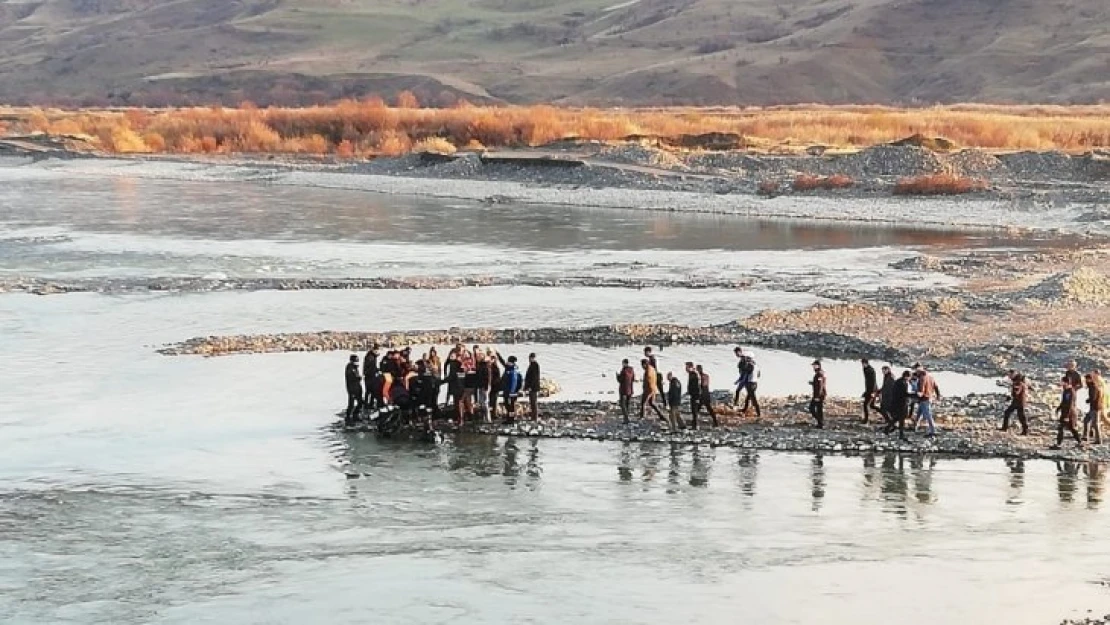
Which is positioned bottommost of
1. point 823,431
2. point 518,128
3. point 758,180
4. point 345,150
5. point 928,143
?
point 823,431

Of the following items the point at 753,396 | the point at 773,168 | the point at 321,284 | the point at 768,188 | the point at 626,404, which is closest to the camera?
the point at 626,404

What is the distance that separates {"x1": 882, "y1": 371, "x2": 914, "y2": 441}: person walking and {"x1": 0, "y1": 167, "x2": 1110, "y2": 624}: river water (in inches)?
36.6

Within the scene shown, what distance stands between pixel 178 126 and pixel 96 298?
75229 mm

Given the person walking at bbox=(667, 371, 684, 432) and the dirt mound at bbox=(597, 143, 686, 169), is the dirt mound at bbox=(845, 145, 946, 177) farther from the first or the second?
the person walking at bbox=(667, 371, 684, 432)

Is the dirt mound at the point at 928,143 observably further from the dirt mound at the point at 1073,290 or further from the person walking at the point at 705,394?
the person walking at the point at 705,394

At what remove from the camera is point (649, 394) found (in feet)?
85.1

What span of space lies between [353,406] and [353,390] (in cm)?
47

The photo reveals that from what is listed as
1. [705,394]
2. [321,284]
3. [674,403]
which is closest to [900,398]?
[705,394]

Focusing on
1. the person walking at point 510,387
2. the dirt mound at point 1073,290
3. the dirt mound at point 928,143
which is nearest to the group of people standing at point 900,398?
the person walking at point 510,387

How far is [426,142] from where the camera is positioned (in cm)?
9750

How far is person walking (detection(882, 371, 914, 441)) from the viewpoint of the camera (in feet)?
81.3

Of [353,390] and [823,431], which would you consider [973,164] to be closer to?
[823,431]

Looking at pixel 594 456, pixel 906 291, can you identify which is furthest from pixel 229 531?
pixel 906 291

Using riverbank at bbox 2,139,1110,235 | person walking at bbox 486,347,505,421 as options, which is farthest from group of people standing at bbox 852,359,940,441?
riverbank at bbox 2,139,1110,235
